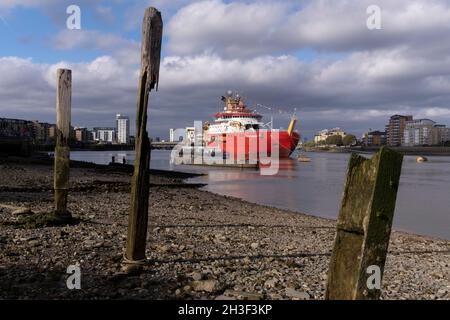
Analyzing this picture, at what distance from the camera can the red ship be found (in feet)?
228

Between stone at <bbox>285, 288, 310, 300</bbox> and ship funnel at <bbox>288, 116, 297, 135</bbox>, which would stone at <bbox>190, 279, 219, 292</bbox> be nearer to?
stone at <bbox>285, 288, 310, 300</bbox>

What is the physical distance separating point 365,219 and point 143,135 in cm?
338

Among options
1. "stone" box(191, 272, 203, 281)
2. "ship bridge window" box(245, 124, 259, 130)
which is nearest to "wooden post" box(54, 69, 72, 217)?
"stone" box(191, 272, 203, 281)

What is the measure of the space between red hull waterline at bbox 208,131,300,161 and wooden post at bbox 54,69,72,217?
190 ft

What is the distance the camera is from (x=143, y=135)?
5848 millimetres

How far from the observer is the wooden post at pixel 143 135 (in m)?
5.70

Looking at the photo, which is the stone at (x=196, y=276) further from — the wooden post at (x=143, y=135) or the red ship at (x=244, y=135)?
the red ship at (x=244, y=135)

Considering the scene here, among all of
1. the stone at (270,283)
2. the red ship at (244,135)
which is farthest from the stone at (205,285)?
the red ship at (244,135)

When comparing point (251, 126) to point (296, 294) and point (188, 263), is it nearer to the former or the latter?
point (188, 263)

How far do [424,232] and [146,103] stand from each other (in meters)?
12.6

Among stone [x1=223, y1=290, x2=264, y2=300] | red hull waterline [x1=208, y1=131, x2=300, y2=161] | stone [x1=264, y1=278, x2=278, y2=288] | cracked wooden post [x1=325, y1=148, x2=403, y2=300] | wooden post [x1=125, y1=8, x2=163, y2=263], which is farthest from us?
red hull waterline [x1=208, y1=131, x2=300, y2=161]

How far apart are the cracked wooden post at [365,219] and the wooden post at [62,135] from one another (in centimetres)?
680

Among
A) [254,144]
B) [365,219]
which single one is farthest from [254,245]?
[254,144]
